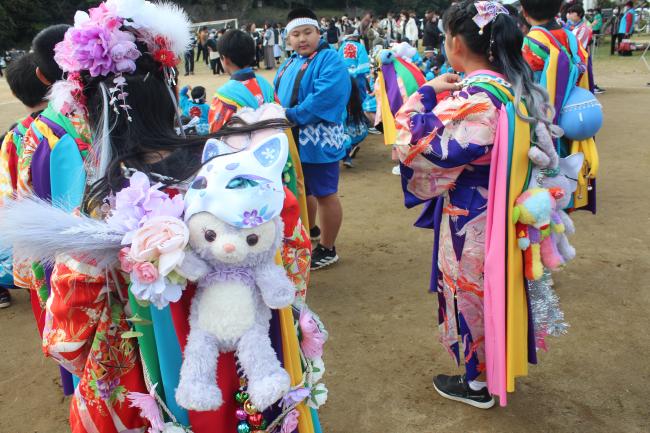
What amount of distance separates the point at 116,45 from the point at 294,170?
1013 millimetres

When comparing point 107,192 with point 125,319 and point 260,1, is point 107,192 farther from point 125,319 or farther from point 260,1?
point 260,1

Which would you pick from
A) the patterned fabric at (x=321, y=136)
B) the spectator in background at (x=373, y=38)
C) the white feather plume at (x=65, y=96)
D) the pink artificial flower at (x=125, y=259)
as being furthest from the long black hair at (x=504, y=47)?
the spectator in background at (x=373, y=38)

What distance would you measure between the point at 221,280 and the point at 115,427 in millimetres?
604

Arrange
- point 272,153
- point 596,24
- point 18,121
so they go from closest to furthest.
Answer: point 272,153, point 18,121, point 596,24

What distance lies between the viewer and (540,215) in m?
2.33

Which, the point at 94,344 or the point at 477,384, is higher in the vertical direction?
the point at 94,344

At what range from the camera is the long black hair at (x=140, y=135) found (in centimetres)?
150

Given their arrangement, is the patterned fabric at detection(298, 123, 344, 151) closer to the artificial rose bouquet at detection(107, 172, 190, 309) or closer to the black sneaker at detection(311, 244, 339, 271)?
the black sneaker at detection(311, 244, 339, 271)

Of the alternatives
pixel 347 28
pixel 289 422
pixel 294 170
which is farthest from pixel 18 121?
pixel 347 28

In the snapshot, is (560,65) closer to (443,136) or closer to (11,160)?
(443,136)

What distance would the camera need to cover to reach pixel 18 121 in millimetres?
3027

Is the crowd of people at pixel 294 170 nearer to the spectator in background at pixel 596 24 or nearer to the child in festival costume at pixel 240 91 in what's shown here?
the child in festival costume at pixel 240 91

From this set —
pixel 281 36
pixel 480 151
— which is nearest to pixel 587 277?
pixel 480 151

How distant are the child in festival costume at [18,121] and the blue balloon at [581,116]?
282 centimetres
